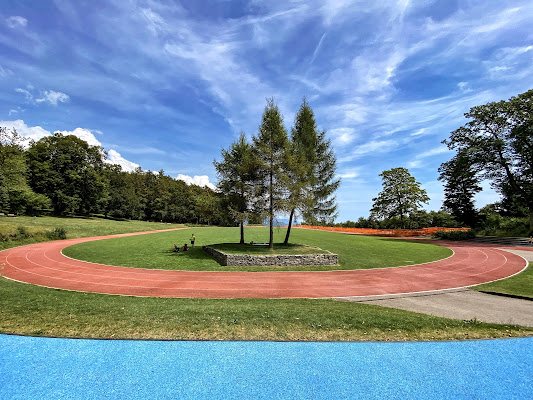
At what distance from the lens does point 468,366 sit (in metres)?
5.30

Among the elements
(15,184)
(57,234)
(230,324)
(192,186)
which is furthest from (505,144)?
(192,186)

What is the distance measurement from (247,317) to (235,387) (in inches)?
132

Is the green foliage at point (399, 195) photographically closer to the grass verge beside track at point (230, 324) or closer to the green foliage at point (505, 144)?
the green foliage at point (505, 144)

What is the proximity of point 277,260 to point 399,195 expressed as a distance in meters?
50.3

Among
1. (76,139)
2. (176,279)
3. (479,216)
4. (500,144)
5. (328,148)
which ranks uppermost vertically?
(76,139)

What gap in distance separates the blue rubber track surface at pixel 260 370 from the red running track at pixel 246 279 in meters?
6.66

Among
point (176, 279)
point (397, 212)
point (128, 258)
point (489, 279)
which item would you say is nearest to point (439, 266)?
point (489, 279)

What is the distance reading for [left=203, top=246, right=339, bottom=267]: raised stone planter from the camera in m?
20.0

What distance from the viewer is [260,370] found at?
5070 mm

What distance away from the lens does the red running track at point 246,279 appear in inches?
526

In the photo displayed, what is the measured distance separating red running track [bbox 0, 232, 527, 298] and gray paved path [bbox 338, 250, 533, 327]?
1.11 m

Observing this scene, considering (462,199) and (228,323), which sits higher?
(462,199)

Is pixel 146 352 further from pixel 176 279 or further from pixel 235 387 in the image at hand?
pixel 176 279

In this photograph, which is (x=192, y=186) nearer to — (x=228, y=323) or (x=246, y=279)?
→ (x=246, y=279)
